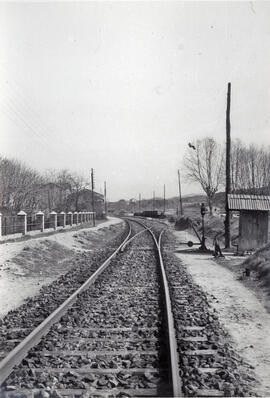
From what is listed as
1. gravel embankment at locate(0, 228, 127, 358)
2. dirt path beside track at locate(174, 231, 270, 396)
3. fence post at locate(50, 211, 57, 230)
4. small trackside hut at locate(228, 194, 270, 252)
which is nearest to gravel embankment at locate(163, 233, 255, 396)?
dirt path beside track at locate(174, 231, 270, 396)

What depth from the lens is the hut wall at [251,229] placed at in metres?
17.5

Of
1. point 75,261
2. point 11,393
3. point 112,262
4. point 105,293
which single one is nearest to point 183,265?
point 112,262

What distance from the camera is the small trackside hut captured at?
17.3m

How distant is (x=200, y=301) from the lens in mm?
8297

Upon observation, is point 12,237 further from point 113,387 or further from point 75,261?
point 113,387

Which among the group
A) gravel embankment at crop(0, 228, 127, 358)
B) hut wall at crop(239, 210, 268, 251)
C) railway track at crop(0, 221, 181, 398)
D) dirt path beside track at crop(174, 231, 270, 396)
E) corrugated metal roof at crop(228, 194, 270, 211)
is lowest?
dirt path beside track at crop(174, 231, 270, 396)

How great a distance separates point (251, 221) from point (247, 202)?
87cm

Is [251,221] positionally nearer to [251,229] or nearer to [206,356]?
[251,229]

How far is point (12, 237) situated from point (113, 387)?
1843 centimetres

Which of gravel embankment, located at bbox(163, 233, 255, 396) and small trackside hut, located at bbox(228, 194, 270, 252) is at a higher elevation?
small trackside hut, located at bbox(228, 194, 270, 252)

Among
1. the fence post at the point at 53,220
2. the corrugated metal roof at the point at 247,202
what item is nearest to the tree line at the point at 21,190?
the fence post at the point at 53,220

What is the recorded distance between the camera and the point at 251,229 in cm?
1756

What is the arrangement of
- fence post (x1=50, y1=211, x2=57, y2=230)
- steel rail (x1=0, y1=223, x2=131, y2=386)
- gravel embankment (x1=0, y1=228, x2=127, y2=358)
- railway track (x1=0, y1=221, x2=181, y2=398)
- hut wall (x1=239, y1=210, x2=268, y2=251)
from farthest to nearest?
fence post (x1=50, y1=211, x2=57, y2=230) → hut wall (x1=239, y1=210, x2=268, y2=251) → gravel embankment (x1=0, y1=228, x2=127, y2=358) → steel rail (x1=0, y1=223, x2=131, y2=386) → railway track (x1=0, y1=221, x2=181, y2=398)

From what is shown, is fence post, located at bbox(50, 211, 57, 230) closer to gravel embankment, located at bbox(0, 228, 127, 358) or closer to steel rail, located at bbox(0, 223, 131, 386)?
gravel embankment, located at bbox(0, 228, 127, 358)
